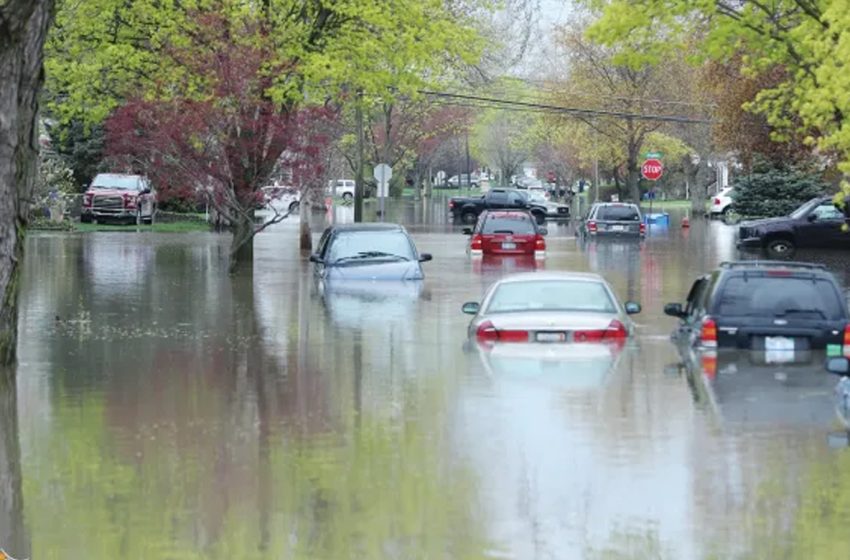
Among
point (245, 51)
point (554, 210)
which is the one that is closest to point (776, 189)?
point (554, 210)

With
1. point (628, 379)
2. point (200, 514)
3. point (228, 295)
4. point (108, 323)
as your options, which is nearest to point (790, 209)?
point (228, 295)

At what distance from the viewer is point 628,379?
19094 millimetres

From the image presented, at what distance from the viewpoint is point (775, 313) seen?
20.5 metres

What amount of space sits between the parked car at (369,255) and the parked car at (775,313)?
→ 1384cm

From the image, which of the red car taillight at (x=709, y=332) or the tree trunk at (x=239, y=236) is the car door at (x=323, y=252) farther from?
the red car taillight at (x=709, y=332)

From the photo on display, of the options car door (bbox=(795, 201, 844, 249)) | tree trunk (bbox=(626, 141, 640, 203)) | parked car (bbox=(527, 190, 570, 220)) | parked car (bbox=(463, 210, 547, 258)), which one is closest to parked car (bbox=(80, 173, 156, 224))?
parked car (bbox=(463, 210, 547, 258))

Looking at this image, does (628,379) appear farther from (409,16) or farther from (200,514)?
(409,16)

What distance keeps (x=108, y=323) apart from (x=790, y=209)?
155 ft

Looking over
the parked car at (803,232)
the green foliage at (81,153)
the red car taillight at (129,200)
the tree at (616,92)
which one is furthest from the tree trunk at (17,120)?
the tree at (616,92)

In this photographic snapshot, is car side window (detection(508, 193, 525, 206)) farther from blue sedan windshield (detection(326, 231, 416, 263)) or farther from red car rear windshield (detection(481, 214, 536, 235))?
blue sedan windshield (detection(326, 231, 416, 263))

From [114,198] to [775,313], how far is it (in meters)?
45.7

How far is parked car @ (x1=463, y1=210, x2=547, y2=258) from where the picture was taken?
4784 cm

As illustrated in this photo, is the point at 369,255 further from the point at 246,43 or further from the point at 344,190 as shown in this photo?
the point at 344,190

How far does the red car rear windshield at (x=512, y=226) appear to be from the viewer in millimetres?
48281
